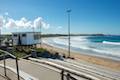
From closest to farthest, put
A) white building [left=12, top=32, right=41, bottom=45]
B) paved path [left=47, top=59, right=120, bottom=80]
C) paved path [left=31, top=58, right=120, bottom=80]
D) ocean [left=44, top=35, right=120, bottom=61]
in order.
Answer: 1. paved path [left=31, top=58, right=120, bottom=80]
2. paved path [left=47, top=59, right=120, bottom=80]
3. white building [left=12, top=32, right=41, bottom=45]
4. ocean [left=44, top=35, right=120, bottom=61]

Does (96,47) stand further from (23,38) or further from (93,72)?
(93,72)

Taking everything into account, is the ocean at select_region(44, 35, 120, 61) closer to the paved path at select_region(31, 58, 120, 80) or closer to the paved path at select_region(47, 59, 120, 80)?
the paved path at select_region(47, 59, 120, 80)

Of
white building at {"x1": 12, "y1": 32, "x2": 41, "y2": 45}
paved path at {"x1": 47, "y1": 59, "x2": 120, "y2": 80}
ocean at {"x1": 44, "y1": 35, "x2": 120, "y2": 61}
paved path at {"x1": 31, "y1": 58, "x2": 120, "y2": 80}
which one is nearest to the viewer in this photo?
paved path at {"x1": 31, "y1": 58, "x2": 120, "y2": 80}

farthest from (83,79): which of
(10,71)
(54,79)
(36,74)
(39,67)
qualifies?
(10,71)

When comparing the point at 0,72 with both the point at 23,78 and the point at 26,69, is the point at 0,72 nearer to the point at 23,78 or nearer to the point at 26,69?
the point at 26,69

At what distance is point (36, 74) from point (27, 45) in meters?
20.8

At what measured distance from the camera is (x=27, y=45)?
98.2 ft

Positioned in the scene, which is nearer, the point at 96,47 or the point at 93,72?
the point at 93,72

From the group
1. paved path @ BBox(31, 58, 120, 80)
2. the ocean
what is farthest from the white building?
paved path @ BBox(31, 58, 120, 80)

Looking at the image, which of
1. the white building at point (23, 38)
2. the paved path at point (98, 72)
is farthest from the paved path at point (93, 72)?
the white building at point (23, 38)

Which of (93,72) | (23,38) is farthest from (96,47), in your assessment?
(93,72)

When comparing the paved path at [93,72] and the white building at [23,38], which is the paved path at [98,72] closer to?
the paved path at [93,72]

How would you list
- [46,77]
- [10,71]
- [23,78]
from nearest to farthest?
[23,78] < [46,77] < [10,71]

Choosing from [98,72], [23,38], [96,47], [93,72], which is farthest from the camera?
[96,47]
